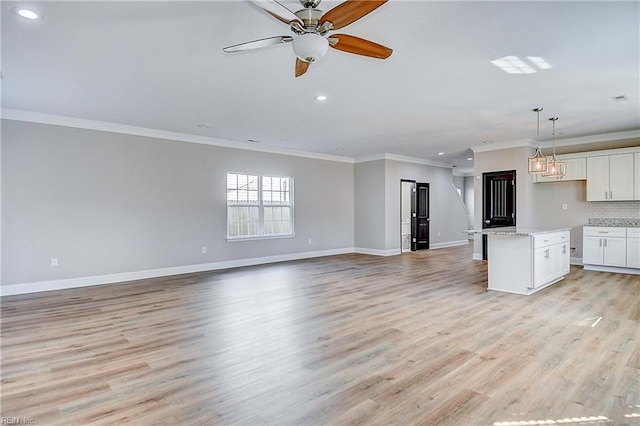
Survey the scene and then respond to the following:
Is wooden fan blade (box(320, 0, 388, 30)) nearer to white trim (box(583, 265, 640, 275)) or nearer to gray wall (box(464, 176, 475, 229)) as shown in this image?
white trim (box(583, 265, 640, 275))

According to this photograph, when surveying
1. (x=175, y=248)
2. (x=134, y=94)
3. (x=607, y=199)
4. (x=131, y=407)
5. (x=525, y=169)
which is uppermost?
(x=134, y=94)

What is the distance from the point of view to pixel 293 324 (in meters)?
3.73

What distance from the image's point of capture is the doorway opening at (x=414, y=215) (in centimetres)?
997

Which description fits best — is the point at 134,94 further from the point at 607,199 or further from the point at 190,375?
the point at 607,199

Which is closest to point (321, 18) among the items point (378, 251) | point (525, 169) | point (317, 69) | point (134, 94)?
point (317, 69)

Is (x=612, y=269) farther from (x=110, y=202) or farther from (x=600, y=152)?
(x=110, y=202)

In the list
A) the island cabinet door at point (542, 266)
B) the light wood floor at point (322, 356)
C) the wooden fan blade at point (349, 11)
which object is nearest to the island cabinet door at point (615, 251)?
the light wood floor at point (322, 356)

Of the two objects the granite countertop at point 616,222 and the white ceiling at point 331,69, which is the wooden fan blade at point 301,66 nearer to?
the white ceiling at point 331,69

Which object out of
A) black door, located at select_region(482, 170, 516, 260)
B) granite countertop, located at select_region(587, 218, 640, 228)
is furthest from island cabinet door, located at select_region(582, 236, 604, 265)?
black door, located at select_region(482, 170, 516, 260)

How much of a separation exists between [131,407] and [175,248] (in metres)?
4.79

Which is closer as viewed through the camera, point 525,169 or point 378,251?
point 525,169

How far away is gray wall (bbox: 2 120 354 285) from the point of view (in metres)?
5.21

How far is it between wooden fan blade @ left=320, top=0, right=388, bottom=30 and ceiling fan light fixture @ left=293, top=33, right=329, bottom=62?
0.11 metres

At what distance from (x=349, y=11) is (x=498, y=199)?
284 inches
